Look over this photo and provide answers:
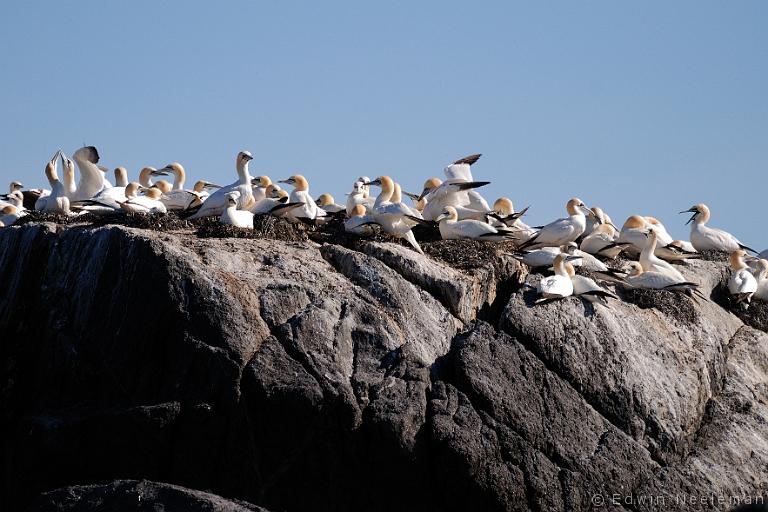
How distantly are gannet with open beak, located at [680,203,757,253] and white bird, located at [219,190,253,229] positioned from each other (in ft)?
24.0

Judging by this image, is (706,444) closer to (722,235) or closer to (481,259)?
(481,259)

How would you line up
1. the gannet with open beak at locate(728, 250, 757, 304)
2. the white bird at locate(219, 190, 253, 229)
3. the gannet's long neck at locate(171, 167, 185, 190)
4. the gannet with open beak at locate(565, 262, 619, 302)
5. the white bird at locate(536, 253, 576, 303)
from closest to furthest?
the white bird at locate(536, 253, 576, 303), the gannet with open beak at locate(565, 262, 619, 302), the white bird at locate(219, 190, 253, 229), the gannet with open beak at locate(728, 250, 757, 304), the gannet's long neck at locate(171, 167, 185, 190)

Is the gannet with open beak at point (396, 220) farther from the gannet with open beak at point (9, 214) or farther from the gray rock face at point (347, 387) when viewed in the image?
the gannet with open beak at point (9, 214)

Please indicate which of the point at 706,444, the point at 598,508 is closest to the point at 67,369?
the point at 598,508

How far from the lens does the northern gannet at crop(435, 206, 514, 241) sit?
18328 millimetres

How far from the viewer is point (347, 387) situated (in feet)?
49.5

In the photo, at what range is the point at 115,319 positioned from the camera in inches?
628

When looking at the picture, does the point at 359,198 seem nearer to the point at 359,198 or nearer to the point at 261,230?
the point at 359,198

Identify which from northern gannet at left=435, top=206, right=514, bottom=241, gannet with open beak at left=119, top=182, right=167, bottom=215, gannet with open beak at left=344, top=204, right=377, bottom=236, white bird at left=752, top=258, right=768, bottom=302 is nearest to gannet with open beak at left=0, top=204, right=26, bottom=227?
gannet with open beak at left=119, top=182, right=167, bottom=215

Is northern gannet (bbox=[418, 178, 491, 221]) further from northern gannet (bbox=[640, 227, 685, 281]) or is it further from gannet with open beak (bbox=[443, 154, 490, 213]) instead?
northern gannet (bbox=[640, 227, 685, 281])

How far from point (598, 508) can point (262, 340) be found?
405 centimetres

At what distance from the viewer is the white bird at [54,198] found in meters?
19.4

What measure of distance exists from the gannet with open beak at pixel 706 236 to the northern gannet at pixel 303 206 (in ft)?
19.2

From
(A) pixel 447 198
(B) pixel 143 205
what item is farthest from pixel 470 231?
(B) pixel 143 205
